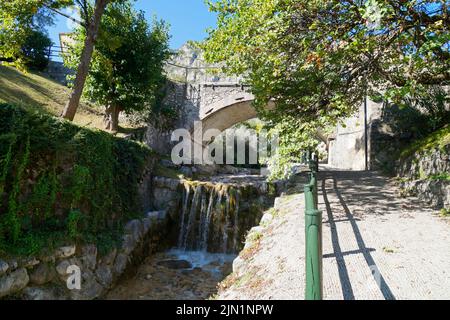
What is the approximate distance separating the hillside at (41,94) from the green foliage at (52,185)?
579cm

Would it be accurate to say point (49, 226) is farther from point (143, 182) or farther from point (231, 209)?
point (231, 209)

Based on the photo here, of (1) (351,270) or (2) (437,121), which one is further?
(2) (437,121)

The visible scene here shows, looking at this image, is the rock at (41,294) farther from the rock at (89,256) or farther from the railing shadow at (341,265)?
the railing shadow at (341,265)

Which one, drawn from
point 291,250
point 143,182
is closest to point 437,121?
point 291,250

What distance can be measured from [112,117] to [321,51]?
10.4 metres

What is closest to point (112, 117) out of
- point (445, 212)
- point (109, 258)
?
point (109, 258)

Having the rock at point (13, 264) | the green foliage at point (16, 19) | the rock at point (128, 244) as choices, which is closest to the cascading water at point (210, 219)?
the rock at point (128, 244)

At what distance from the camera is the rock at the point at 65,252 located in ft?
20.3

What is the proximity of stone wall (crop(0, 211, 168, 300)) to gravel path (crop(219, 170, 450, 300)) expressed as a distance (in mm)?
3541

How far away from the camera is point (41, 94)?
48.8 ft

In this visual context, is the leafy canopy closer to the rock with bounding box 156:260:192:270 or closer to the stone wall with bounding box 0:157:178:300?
the stone wall with bounding box 0:157:178:300

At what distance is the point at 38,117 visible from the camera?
666 centimetres

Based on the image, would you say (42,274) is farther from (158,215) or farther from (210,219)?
(210,219)

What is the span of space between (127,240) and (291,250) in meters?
5.48
